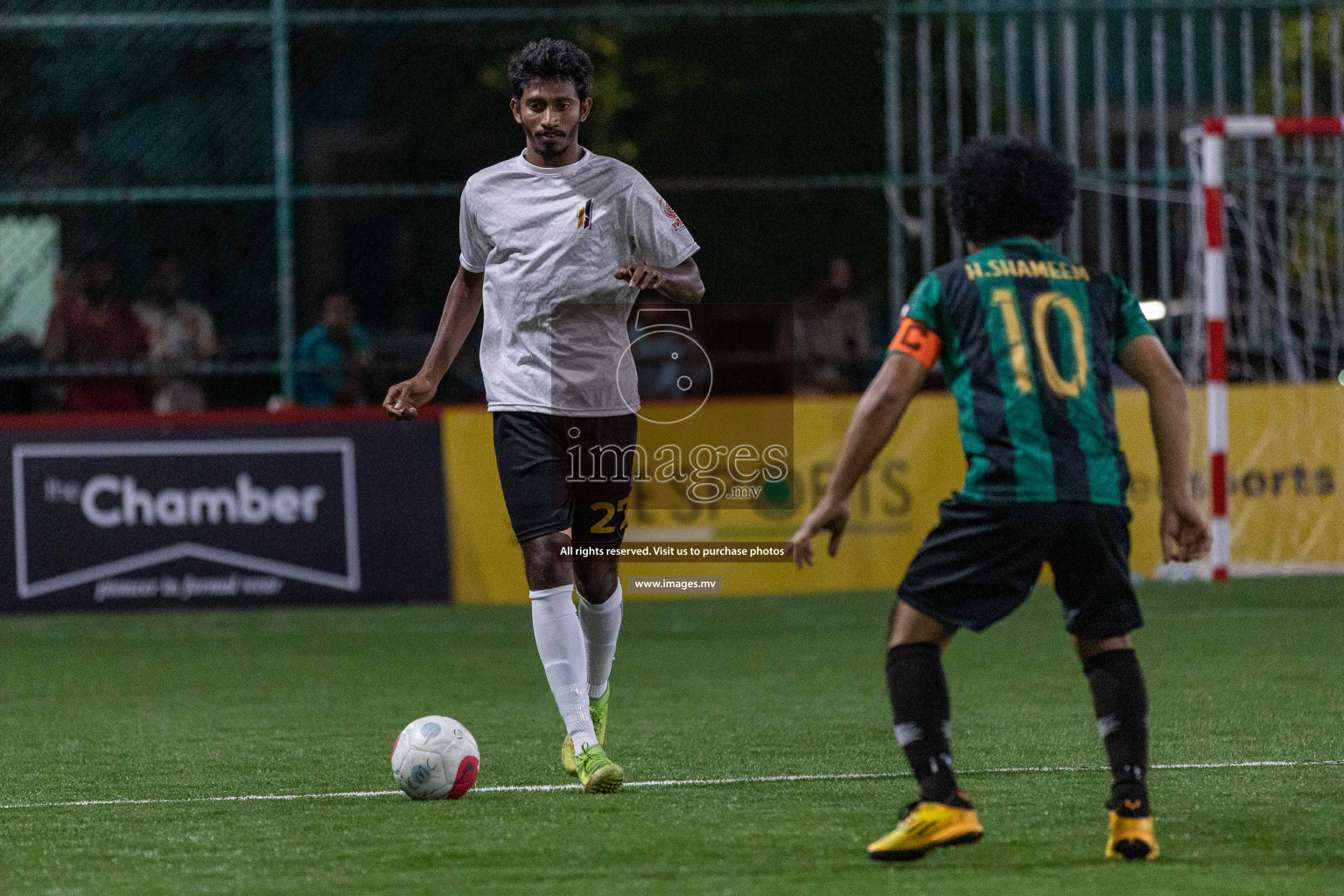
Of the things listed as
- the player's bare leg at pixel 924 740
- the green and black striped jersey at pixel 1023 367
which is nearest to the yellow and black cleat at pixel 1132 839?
the player's bare leg at pixel 924 740

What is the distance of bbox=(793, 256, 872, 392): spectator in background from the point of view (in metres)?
12.4

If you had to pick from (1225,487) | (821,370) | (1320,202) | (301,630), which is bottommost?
(301,630)

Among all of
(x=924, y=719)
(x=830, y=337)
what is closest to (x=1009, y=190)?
(x=924, y=719)

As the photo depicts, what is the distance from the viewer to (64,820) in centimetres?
516

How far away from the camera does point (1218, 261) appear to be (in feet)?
35.6

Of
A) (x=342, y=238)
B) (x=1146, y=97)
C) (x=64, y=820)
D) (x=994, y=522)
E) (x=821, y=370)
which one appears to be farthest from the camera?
(x=1146, y=97)

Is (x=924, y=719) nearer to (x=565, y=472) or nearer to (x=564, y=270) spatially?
(x=565, y=472)

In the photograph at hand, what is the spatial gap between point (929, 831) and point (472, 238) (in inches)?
95.6

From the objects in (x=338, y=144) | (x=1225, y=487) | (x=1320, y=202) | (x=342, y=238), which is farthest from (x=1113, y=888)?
(x=338, y=144)

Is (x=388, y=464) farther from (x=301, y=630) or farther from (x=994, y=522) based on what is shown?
(x=994, y=522)

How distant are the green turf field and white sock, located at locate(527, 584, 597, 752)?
0.91 feet

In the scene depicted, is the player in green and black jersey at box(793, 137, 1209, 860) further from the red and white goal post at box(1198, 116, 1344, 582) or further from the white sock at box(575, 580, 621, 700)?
the red and white goal post at box(1198, 116, 1344, 582)

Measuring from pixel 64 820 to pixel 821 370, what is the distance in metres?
7.86

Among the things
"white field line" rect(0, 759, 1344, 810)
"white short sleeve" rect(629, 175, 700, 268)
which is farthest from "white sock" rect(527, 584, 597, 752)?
"white short sleeve" rect(629, 175, 700, 268)
